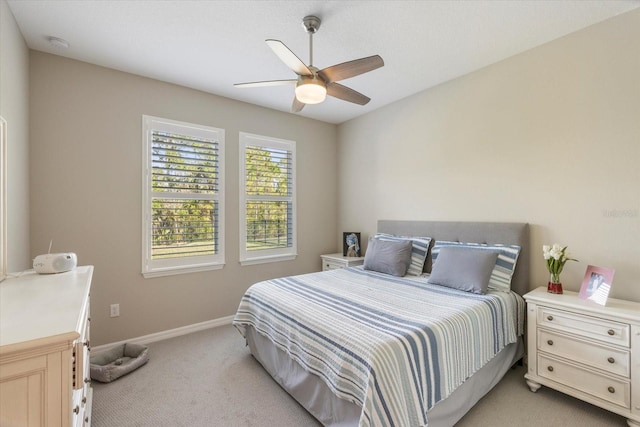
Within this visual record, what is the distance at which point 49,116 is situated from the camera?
8.41 feet

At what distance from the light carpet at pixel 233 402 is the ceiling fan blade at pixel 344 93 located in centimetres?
235

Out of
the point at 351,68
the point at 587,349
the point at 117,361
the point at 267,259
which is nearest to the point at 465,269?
the point at 587,349

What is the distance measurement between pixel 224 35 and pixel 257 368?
9.21ft

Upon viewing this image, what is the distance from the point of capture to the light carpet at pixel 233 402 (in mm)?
1891

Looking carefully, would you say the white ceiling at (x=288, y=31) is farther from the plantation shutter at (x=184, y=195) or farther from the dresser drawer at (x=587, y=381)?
the dresser drawer at (x=587, y=381)

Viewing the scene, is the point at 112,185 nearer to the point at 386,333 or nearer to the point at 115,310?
the point at 115,310

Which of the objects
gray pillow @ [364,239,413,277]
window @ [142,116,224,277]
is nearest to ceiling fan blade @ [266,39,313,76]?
window @ [142,116,224,277]

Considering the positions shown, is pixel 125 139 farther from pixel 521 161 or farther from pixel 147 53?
pixel 521 161

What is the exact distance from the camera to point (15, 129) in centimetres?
211

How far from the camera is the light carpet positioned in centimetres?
189

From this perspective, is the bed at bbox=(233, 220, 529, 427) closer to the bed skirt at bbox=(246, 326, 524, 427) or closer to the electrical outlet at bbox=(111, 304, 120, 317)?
the bed skirt at bbox=(246, 326, 524, 427)

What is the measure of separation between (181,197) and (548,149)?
3.62 m

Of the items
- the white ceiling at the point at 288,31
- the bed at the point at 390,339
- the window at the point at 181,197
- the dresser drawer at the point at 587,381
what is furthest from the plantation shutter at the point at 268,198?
the dresser drawer at the point at 587,381

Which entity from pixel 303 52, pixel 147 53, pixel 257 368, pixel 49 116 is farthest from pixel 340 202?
pixel 49 116
